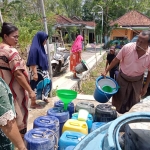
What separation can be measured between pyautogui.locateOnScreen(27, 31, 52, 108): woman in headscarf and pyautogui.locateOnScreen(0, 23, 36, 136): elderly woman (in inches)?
51.8

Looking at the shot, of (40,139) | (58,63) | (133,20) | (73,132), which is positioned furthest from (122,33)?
(40,139)

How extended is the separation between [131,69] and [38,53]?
1818 mm

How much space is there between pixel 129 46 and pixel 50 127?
5.75 feet

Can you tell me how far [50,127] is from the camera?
2664 millimetres

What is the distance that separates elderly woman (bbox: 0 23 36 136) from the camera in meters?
2.35

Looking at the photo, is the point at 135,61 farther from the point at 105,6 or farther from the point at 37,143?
the point at 105,6

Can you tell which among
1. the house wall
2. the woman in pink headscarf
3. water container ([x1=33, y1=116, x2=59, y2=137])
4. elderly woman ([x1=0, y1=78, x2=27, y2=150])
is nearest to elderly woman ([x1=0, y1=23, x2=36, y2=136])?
water container ([x1=33, y1=116, x2=59, y2=137])

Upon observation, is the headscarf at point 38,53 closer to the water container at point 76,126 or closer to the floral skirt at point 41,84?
the floral skirt at point 41,84

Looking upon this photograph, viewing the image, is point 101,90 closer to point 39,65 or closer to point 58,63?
point 39,65

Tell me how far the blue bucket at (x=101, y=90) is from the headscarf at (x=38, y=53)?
118 centimetres

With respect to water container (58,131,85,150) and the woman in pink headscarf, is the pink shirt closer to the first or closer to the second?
water container (58,131,85,150)

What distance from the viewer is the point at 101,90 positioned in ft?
11.5

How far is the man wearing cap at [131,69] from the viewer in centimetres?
307

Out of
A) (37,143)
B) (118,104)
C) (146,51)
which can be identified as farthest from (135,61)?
(37,143)
